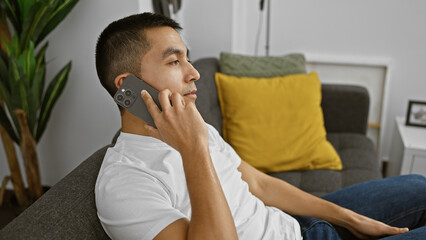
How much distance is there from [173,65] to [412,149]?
1592 mm

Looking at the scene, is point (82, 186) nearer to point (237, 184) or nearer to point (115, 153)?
point (115, 153)

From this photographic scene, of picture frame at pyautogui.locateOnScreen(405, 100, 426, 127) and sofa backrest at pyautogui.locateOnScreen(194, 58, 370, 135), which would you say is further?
picture frame at pyautogui.locateOnScreen(405, 100, 426, 127)

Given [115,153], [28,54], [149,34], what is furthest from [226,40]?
[115,153]

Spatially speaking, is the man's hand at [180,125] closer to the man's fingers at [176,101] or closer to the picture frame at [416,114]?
the man's fingers at [176,101]

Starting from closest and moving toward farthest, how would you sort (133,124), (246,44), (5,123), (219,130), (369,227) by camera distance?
1. (133,124)
2. (369,227)
3. (5,123)
4. (219,130)
5. (246,44)

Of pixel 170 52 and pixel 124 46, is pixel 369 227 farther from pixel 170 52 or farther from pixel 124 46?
pixel 124 46

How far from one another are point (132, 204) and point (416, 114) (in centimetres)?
211

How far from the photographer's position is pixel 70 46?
191cm

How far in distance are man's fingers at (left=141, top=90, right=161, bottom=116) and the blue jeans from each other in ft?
2.02

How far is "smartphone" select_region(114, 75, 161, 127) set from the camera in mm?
983

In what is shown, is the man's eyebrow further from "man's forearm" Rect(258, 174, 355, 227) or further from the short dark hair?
"man's forearm" Rect(258, 174, 355, 227)

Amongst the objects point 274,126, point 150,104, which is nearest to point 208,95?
point 274,126

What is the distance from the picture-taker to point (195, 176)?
0.85 m

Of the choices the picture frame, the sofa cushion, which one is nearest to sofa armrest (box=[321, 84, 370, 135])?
the sofa cushion
